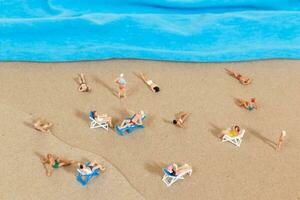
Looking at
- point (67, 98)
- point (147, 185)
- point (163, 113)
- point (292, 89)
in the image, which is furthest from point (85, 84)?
point (292, 89)

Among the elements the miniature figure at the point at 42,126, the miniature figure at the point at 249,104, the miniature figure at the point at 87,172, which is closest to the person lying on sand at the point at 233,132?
the miniature figure at the point at 249,104

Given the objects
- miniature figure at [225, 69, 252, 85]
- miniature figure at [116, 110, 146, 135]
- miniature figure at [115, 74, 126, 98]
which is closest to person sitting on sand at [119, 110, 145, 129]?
miniature figure at [116, 110, 146, 135]

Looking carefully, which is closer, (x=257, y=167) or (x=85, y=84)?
(x=257, y=167)

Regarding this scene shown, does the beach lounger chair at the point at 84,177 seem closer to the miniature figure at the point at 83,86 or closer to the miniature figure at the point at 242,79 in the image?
the miniature figure at the point at 83,86

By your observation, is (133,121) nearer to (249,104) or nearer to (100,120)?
(100,120)

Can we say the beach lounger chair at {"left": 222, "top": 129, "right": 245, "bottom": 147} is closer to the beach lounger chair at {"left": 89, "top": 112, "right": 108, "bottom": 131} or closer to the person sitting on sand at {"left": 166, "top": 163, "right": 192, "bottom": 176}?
the person sitting on sand at {"left": 166, "top": 163, "right": 192, "bottom": 176}

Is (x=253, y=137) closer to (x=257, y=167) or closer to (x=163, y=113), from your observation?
(x=257, y=167)
